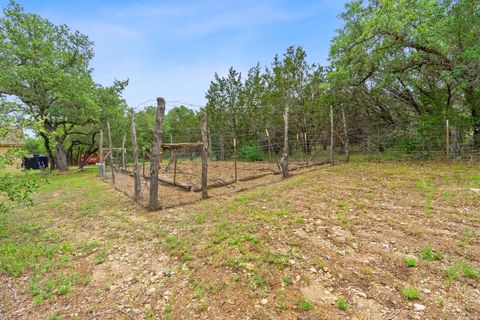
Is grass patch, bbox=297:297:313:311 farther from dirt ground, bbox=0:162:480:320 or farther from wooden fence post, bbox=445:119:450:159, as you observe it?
wooden fence post, bbox=445:119:450:159

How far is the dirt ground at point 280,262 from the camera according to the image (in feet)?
6.61

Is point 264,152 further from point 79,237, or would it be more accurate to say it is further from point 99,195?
point 79,237

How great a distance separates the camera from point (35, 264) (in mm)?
3104

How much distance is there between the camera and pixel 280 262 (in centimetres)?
258

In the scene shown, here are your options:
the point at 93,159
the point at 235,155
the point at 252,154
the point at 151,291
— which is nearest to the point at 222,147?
the point at 252,154

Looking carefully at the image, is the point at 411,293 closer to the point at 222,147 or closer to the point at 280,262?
the point at 280,262

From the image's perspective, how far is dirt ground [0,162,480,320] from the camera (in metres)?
2.02

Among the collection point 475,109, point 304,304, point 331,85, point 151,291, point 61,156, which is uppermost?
point 331,85

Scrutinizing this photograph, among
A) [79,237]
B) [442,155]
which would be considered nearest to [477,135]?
[442,155]

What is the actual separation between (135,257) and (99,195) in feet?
17.2

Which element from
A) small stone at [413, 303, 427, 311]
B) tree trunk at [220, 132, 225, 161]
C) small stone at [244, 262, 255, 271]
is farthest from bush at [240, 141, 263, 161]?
small stone at [413, 303, 427, 311]

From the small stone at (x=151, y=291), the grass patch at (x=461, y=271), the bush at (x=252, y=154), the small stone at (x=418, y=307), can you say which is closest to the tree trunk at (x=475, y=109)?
the grass patch at (x=461, y=271)

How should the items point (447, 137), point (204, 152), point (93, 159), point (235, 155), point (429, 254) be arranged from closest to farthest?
point (429, 254), point (204, 152), point (235, 155), point (447, 137), point (93, 159)

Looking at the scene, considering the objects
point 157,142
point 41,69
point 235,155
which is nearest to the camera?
point 157,142
